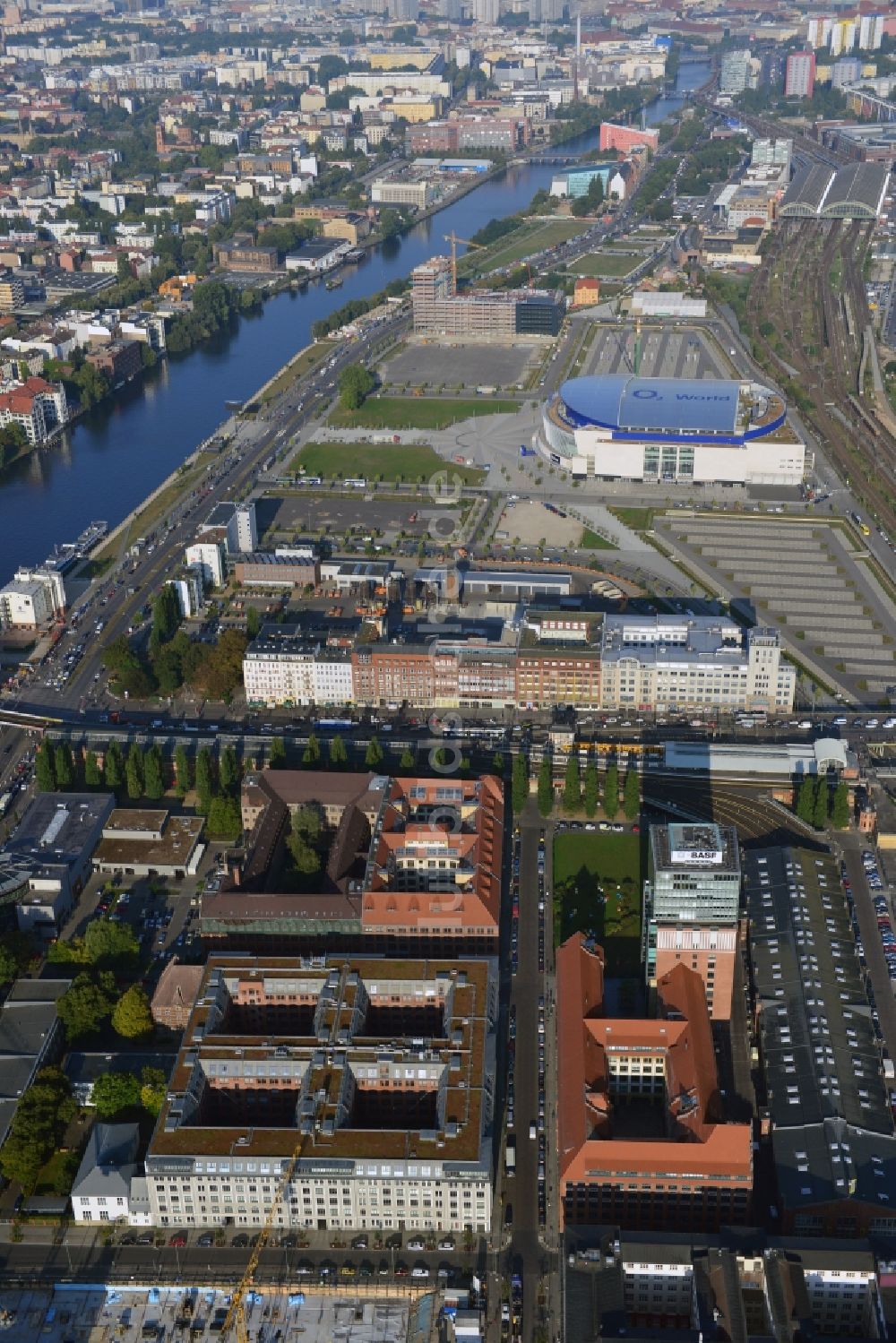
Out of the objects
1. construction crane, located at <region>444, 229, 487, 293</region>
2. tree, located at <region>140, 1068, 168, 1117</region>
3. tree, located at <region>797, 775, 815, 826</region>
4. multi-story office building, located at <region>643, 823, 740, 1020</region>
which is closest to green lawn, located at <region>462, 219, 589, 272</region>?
construction crane, located at <region>444, 229, 487, 293</region>

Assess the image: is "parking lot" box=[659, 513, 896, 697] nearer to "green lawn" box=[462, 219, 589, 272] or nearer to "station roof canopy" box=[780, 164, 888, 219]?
"green lawn" box=[462, 219, 589, 272]

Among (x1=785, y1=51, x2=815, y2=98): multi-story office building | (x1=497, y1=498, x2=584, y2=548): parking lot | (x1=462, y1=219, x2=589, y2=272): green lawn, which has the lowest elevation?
(x1=497, y1=498, x2=584, y2=548): parking lot

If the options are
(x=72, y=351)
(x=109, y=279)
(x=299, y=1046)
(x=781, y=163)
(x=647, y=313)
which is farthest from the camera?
→ (x=781, y=163)

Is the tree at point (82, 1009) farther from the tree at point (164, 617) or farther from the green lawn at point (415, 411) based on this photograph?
the green lawn at point (415, 411)

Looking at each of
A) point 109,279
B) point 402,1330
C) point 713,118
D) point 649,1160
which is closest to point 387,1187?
point 402,1330

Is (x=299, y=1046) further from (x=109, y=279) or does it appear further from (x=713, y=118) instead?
(x=713, y=118)

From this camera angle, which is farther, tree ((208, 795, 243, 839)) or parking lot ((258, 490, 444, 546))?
parking lot ((258, 490, 444, 546))
